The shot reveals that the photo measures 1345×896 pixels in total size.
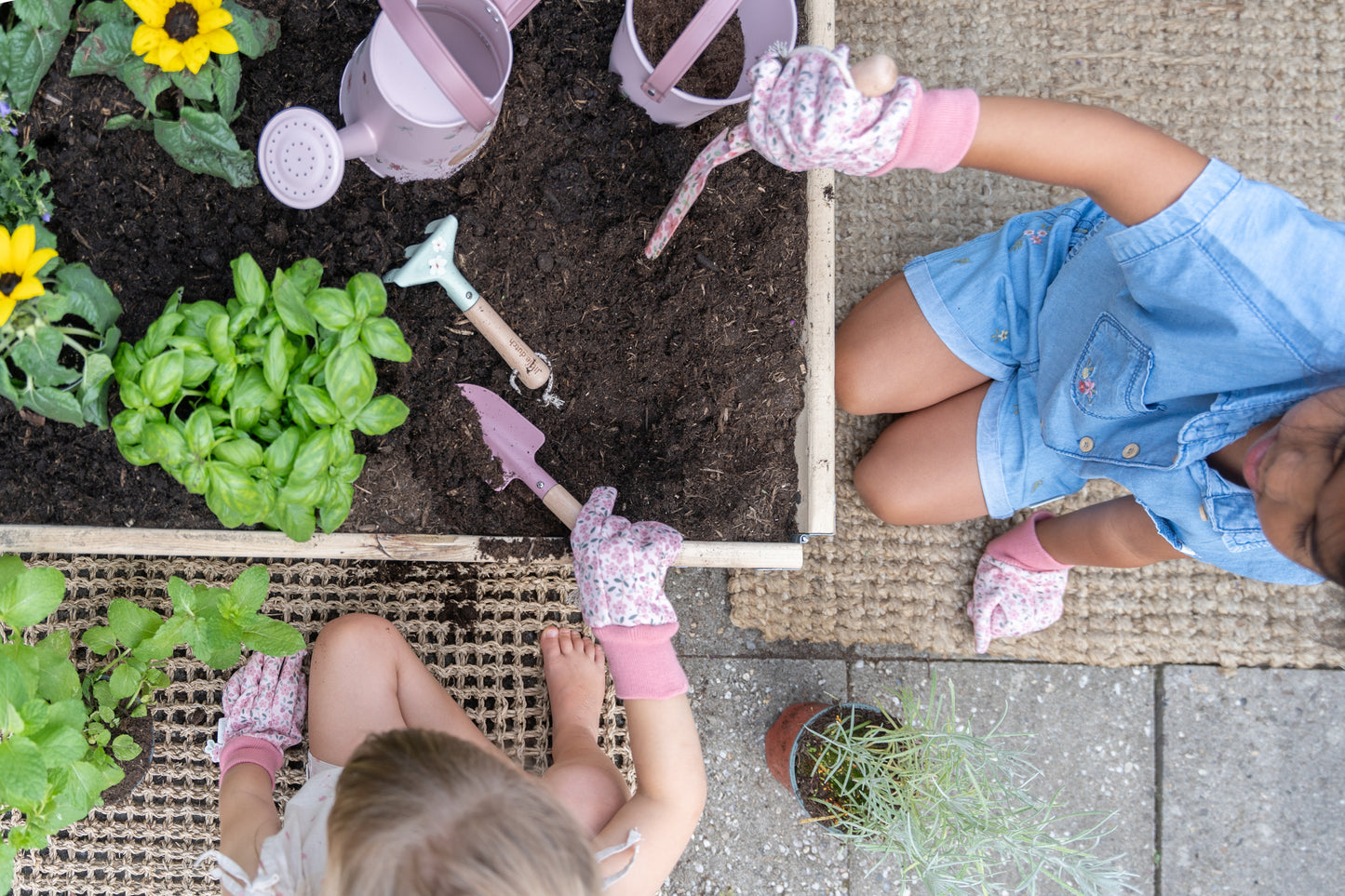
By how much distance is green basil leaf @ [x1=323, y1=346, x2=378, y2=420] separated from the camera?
0.80m

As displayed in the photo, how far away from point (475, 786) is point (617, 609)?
325mm

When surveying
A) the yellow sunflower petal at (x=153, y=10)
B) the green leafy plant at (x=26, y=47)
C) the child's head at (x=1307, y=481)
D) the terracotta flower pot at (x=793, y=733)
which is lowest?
Answer: the terracotta flower pot at (x=793, y=733)

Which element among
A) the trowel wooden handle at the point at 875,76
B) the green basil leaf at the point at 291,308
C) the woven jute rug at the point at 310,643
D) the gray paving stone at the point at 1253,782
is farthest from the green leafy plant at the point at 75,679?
the gray paving stone at the point at 1253,782

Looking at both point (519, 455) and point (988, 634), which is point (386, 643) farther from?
point (988, 634)

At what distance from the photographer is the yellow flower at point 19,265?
2.46 ft

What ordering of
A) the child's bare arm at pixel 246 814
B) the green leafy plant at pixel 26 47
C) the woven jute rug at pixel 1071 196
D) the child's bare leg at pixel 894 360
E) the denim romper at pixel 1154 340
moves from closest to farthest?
the denim romper at pixel 1154 340 → the green leafy plant at pixel 26 47 → the child's bare arm at pixel 246 814 → the child's bare leg at pixel 894 360 → the woven jute rug at pixel 1071 196

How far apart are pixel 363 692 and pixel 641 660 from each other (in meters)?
0.37

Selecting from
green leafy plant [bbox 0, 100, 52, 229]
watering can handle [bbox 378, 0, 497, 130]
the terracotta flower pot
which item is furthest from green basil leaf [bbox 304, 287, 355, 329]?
the terracotta flower pot

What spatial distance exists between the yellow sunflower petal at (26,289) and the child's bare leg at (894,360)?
1.00 m

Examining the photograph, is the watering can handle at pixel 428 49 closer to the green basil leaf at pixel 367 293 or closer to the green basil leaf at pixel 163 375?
the green basil leaf at pixel 367 293

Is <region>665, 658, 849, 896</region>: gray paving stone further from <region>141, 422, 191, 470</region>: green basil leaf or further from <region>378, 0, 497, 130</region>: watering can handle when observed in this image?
<region>378, 0, 497, 130</region>: watering can handle

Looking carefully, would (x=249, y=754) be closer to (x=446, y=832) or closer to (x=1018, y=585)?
(x=446, y=832)

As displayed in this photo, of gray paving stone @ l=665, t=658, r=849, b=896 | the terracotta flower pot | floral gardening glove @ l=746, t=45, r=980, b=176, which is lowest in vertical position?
gray paving stone @ l=665, t=658, r=849, b=896

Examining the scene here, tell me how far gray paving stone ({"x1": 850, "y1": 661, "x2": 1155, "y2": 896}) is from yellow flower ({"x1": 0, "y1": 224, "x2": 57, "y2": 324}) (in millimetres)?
1261
